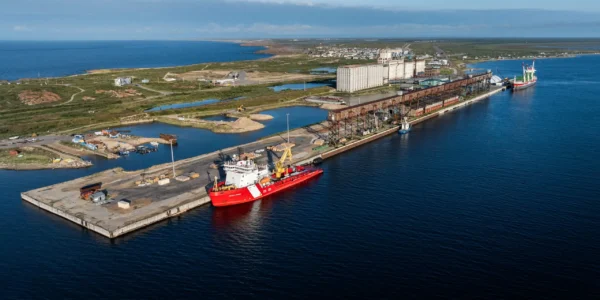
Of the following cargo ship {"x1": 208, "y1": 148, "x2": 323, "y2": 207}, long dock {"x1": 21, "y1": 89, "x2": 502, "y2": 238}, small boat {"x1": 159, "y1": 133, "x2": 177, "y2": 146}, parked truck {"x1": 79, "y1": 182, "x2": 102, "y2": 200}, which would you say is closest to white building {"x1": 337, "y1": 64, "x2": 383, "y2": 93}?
small boat {"x1": 159, "y1": 133, "x2": 177, "y2": 146}

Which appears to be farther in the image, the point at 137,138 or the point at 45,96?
the point at 45,96

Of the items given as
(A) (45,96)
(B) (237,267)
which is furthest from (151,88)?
(B) (237,267)

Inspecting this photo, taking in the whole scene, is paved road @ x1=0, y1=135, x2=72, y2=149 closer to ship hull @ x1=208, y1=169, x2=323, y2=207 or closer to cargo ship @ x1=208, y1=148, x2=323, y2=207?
cargo ship @ x1=208, y1=148, x2=323, y2=207

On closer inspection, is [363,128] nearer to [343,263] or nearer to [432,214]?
[432,214]

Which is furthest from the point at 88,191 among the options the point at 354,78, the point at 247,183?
the point at 354,78

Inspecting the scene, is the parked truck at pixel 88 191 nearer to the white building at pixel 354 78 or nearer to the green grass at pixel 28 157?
the green grass at pixel 28 157

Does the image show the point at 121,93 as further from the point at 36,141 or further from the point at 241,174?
the point at 241,174
